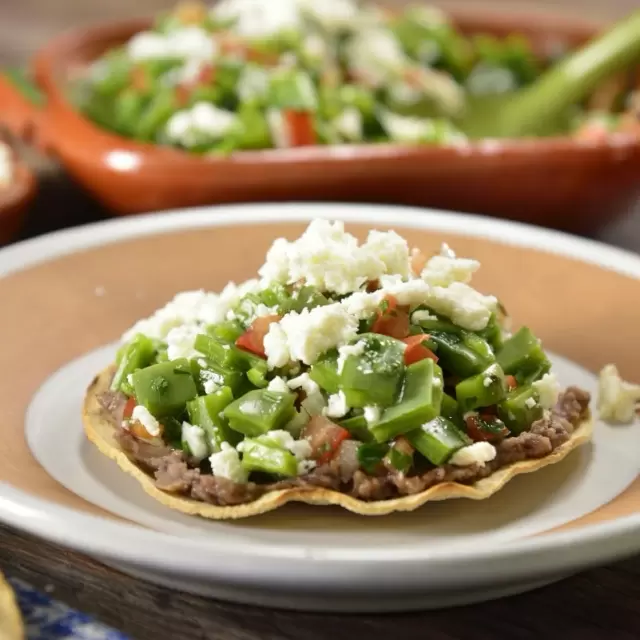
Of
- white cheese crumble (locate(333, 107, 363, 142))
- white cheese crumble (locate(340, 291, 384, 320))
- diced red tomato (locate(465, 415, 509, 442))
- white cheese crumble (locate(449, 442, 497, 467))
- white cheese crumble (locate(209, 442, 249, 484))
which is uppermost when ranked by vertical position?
white cheese crumble (locate(340, 291, 384, 320))

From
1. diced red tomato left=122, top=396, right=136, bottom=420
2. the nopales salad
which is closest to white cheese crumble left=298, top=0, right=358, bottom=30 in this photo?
the nopales salad

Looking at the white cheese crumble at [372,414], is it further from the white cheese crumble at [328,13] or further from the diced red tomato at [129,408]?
the white cheese crumble at [328,13]

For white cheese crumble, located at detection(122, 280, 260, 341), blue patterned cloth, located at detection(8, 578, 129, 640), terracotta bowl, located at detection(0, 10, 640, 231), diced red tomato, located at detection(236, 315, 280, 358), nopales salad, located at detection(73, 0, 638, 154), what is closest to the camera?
blue patterned cloth, located at detection(8, 578, 129, 640)

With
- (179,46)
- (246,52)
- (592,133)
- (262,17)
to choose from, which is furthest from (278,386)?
(262,17)

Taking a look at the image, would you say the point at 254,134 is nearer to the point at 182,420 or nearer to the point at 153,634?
the point at 182,420

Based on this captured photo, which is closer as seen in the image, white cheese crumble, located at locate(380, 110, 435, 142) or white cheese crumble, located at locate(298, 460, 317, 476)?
white cheese crumble, located at locate(298, 460, 317, 476)

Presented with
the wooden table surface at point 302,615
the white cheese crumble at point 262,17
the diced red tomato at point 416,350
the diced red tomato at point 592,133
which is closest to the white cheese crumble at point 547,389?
the diced red tomato at point 416,350

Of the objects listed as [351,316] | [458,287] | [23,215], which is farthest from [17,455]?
[23,215]

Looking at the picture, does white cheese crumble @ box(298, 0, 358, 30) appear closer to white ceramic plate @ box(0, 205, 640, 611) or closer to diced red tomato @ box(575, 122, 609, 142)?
diced red tomato @ box(575, 122, 609, 142)
